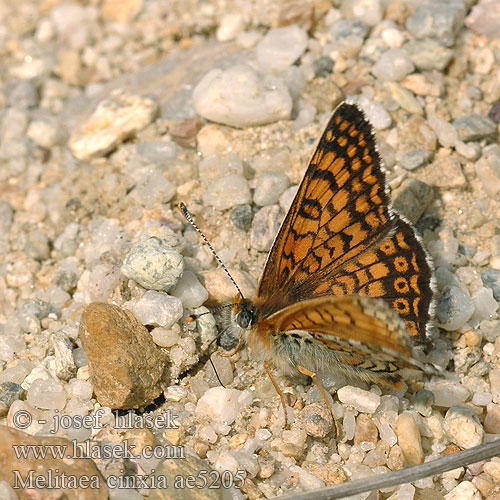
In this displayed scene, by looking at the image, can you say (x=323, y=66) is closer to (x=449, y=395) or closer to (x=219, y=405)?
(x=449, y=395)

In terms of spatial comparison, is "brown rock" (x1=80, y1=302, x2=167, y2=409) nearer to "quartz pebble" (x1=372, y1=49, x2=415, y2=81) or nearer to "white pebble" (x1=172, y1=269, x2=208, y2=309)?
"white pebble" (x1=172, y1=269, x2=208, y2=309)

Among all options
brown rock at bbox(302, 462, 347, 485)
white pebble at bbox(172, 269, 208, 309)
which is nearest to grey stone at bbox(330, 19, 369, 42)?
white pebble at bbox(172, 269, 208, 309)

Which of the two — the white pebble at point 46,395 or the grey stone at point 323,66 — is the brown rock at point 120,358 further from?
the grey stone at point 323,66

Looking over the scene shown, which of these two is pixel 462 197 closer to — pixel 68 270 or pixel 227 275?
pixel 227 275

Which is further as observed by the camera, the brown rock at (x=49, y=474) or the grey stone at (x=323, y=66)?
the grey stone at (x=323, y=66)


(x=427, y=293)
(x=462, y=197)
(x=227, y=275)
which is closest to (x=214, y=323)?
(x=227, y=275)

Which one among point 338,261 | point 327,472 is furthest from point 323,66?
point 327,472

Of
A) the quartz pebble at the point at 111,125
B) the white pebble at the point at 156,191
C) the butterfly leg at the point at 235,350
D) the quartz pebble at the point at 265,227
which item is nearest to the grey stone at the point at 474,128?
the quartz pebble at the point at 265,227
